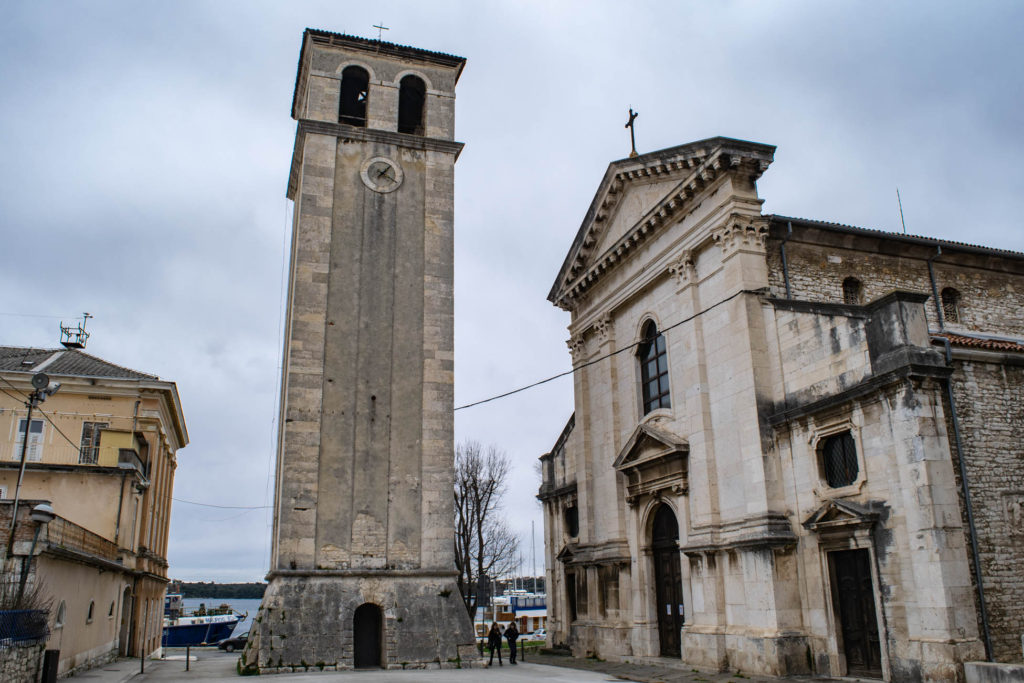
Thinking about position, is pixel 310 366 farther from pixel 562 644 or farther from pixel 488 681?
pixel 562 644

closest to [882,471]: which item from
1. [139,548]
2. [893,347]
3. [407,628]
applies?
[893,347]

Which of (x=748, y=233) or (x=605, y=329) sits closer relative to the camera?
(x=748, y=233)

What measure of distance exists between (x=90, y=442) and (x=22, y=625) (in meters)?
17.1

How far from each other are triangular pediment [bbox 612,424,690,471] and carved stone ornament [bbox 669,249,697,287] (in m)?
3.93

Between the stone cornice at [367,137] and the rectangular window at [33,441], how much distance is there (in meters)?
14.1

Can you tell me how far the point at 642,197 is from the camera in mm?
23844

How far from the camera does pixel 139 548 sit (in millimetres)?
29109

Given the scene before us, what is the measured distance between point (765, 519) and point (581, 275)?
475 inches

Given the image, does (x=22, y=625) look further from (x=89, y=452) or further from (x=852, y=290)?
(x=852, y=290)

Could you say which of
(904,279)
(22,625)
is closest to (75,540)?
(22,625)

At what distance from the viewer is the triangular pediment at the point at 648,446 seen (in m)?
20.6

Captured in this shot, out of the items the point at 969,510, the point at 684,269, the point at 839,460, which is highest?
the point at 684,269

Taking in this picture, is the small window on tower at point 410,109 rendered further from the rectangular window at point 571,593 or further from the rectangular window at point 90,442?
the rectangular window at point 90,442

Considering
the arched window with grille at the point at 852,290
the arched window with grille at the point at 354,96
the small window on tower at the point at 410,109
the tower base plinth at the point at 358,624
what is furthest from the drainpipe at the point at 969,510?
the arched window with grille at the point at 354,96
